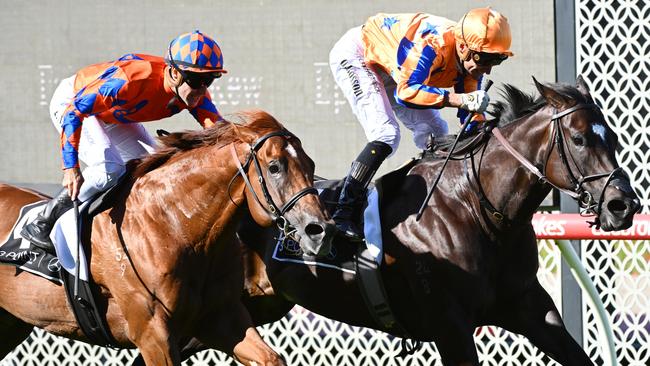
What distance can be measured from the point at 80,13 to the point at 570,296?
10.6ft

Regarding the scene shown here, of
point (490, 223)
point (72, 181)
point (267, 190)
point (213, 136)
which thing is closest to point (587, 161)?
point (490, 223)

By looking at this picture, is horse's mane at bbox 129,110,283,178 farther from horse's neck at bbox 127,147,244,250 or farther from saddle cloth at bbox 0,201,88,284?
saddle cloth at bbox 0,201,88,284

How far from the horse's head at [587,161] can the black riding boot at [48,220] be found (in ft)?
6.04

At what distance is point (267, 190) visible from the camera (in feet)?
12.4

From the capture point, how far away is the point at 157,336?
12.9 ft

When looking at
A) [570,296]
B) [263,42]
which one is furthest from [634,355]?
[263,42]

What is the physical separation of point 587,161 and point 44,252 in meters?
2.11

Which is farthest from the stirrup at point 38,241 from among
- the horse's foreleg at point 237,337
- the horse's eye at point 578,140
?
the horse's eye at point 578,140

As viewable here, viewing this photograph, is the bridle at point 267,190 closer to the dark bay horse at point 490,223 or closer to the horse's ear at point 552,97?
the dark bay horse at point 490,223

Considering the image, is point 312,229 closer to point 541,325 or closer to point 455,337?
point 455,337

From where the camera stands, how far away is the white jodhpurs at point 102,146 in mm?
4203

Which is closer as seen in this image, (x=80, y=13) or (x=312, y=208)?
(x=312, y=208)

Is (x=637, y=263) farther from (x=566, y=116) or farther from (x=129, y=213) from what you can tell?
(x=129, y=213)

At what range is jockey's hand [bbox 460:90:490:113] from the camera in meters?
4.39
